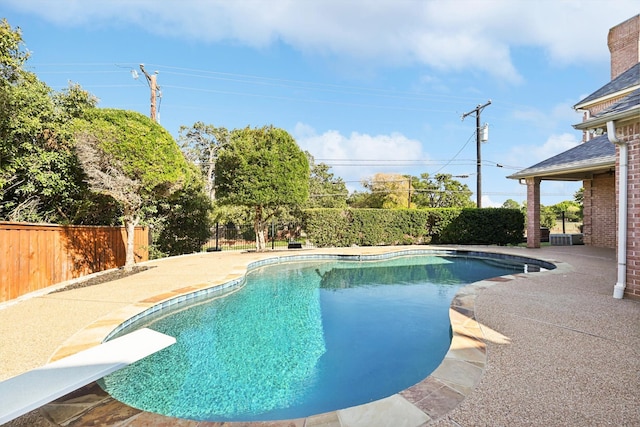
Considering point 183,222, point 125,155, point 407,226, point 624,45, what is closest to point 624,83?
point 624,45

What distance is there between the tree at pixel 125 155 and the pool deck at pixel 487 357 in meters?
2.62

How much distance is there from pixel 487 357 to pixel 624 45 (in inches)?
758

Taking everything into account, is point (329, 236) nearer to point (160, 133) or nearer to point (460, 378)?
point (160, 133)

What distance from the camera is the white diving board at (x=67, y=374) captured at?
2433mm

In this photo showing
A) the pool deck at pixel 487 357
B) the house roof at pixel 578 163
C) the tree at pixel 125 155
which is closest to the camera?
the pool deck at pixel 487 357

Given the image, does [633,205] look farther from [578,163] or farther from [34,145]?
[34,145]

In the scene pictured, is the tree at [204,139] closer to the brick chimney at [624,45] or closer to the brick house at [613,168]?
the brick house at [613,168]

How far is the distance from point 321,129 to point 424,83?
10.1 metres

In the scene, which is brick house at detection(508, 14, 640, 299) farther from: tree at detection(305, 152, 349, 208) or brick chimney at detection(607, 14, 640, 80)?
tree at detection(305, 152, 349, 208)

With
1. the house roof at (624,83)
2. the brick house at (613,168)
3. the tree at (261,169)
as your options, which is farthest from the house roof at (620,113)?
the tree at (261,169)

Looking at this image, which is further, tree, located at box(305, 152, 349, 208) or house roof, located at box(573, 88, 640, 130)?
tree, located at box(305, 152, 349, 208)

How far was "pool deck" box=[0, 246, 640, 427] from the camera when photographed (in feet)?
7.80

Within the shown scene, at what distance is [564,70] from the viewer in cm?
1636

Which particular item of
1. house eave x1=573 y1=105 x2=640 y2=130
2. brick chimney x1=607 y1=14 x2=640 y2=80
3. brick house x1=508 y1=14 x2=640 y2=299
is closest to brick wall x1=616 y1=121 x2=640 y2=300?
brick house x1=508 y1=14 x2=640 y2=299
